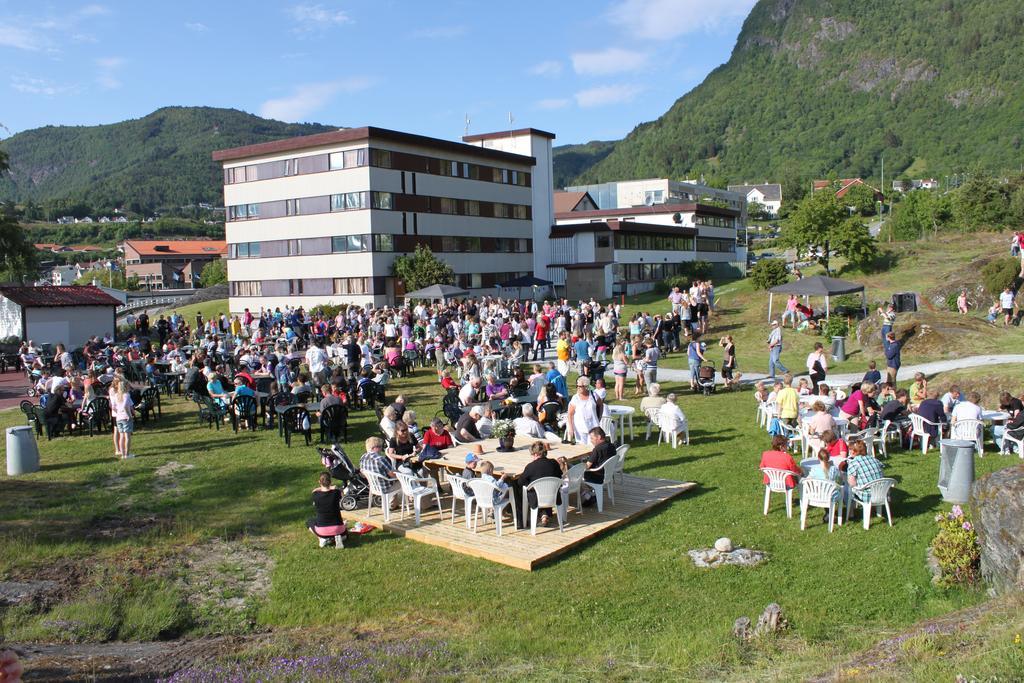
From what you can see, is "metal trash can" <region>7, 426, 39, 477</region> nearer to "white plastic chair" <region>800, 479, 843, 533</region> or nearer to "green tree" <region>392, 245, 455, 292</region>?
"white plastic chair" <region>800, 479, 843, 533</region>

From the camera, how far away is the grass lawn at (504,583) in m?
6.77

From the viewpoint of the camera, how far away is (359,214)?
43625 mm

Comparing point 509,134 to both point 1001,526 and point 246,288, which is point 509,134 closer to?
point 246,288

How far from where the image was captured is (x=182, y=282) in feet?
403

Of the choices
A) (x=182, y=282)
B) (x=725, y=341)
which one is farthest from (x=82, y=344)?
(x=182, y=282)

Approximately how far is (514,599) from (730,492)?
447 centimetres

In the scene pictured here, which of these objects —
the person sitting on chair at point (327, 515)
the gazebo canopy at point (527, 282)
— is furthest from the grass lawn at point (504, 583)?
the gazebo canopy at point (527, 282)

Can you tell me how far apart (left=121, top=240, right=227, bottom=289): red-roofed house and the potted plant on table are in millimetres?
117356

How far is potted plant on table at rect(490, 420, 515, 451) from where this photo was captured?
11.5m

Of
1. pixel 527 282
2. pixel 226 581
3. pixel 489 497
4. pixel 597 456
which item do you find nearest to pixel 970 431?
pixel 597 456

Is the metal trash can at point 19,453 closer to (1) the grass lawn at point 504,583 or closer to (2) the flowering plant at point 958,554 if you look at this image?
(1) the grass lawn at point 504,583

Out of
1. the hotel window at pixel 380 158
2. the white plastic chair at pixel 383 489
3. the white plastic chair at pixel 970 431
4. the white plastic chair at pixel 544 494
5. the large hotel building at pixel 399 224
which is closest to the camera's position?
the white plastic chair at pixel 544 494

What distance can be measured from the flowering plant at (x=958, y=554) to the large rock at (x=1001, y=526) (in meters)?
0.20

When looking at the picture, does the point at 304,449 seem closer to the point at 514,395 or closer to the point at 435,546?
the point at 514,395
